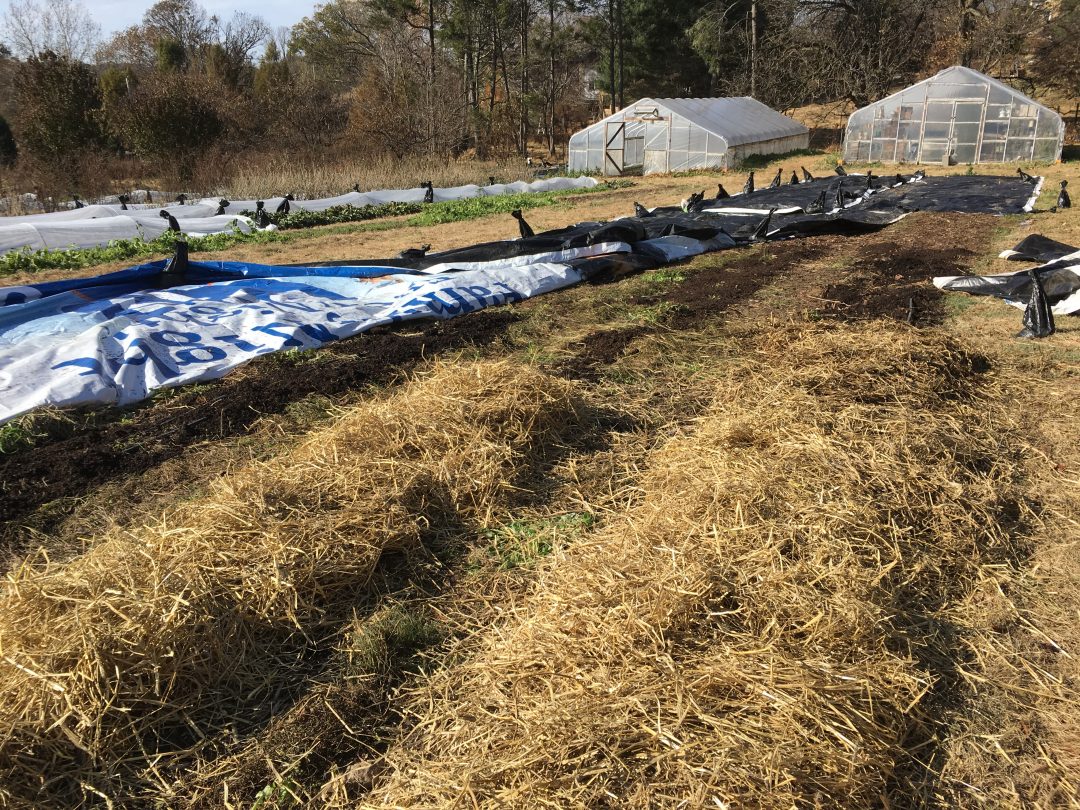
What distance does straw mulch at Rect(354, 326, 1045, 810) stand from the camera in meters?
2.03

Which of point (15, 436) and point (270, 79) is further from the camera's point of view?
point (270, 79)

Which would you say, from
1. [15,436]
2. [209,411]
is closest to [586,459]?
[209,411]

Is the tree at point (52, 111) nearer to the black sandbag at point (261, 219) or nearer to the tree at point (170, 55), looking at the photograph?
the black sandbag at point (261, 219)

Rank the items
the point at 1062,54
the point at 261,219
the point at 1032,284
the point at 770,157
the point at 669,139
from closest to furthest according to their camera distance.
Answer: the point at 1032,284 < the point at 261,219 < the point at 669,139 < the point at 770,157 < the point at 1062,54

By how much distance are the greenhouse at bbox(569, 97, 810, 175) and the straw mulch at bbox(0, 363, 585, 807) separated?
23.3 m

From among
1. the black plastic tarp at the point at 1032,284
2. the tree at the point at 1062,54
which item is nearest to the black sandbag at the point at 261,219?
the black plastic tarp at the point at 1032,284

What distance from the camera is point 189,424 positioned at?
16.5 ft

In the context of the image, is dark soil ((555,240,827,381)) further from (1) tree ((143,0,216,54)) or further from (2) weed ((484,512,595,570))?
(1) tree ((143,0,216,54))

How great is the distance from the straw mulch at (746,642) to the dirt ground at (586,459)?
9cm

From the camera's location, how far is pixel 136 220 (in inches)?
539

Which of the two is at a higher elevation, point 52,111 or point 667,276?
point 52,111

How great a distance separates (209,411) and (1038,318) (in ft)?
23.8

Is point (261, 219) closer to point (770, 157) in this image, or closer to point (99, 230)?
point (99, 230)

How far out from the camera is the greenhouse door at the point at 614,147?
26177mm
